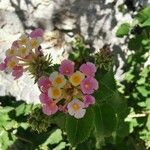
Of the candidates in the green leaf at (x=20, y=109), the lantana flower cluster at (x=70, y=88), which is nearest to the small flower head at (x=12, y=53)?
the lantana flower cluster at (x=70, y=88)

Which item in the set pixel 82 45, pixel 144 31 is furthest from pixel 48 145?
pixel 144 31

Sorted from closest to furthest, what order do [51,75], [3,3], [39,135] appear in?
[51,75] < [39,135] < [3,3]

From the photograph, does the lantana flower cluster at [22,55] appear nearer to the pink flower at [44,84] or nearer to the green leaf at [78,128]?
the pink flower at [44,84]

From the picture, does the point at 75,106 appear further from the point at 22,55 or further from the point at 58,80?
the point at 22,55

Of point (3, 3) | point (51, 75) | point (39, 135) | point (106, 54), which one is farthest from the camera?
point (3, 3)

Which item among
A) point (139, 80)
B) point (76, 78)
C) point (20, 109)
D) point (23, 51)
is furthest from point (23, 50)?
point (139, 80)

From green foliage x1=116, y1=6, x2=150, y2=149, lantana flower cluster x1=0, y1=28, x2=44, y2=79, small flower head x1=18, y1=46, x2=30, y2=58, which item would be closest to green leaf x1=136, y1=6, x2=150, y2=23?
green foliage x1=116, y1=6, x2=150, y2=149

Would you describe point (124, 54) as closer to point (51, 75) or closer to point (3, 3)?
point (3, 3)
